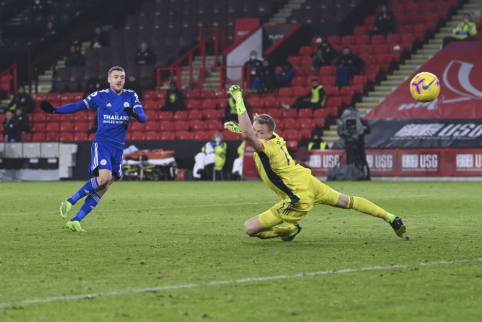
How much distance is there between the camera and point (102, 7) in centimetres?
3491

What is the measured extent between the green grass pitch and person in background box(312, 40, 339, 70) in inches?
650

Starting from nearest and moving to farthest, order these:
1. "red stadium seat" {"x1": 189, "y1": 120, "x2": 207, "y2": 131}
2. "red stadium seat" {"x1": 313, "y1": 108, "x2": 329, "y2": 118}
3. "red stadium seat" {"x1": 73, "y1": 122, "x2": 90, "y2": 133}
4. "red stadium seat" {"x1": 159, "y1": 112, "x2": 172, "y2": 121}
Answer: "red stadium seat" {"x1": 313, "y1": 108, "x2": 329, "y2": 118}
"red stadium seat" {"x1": 189, "y1": 120, "x2": 207, "y2": 131}
"red stadium seat" {"x1": 159, "y1": 112, "x2": 172, "y2": 121}
"red stadium seat" {"x1": 73, "y1": 122, "x2": 90, "y2": 133}

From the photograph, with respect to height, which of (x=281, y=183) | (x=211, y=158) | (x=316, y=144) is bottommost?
(x=211, y=158)

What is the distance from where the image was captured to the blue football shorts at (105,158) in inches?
351

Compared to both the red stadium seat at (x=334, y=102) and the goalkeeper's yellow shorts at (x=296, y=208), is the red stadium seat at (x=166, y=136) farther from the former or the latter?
the goalkeeper's yellow shorts at (x=296, y=208)

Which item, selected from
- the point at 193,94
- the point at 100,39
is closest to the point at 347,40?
the point at 193,94

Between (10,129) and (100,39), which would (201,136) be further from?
(100,39)

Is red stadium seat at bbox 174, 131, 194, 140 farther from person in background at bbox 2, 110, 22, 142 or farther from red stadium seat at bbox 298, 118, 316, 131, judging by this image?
person in background at bbox 2, 110, 22, 142

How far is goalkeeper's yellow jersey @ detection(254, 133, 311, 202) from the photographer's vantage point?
7.35 metres

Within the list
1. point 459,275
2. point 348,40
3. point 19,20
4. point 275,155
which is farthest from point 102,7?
point 459,275

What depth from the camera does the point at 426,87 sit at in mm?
11625

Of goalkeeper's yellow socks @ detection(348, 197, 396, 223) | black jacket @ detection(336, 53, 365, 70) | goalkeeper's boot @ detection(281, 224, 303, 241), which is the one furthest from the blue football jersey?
black jacket @ detection(336, 53, 365, 70)

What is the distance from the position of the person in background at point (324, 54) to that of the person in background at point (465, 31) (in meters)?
3.92

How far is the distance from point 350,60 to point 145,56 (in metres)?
8.57
